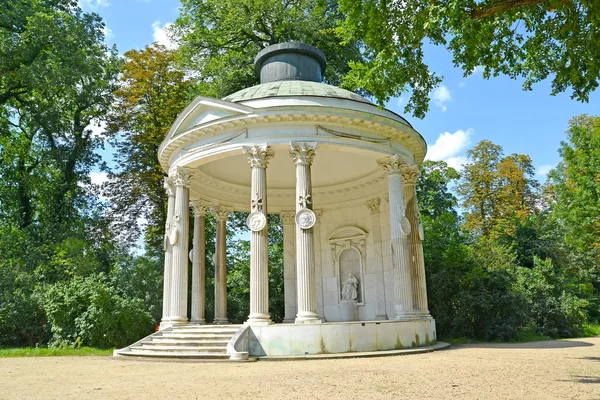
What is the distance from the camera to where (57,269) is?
26.4m

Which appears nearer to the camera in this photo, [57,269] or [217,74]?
[57,269]

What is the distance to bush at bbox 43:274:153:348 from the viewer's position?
67.1 feet

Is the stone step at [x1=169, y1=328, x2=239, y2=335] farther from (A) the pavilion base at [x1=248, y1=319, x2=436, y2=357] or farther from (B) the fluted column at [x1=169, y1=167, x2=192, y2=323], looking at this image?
(B) the fluted column at [x1=169, y1=167, x2=192, y2=323]

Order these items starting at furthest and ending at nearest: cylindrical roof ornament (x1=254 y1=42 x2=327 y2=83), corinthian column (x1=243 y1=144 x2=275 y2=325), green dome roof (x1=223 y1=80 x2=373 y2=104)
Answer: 1. cylindrical roof ornament (x1=254 y1=42 x2=327 y2=83)
2. green dome roof (x1=223 y1=80 x2=373 y2=104)
3. corinthian column (x1=243 y1=144 x2=275 y2=325)

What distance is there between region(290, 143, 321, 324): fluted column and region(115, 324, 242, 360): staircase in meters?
2.48

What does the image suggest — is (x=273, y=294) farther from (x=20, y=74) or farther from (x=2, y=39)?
(x=2, y=39)

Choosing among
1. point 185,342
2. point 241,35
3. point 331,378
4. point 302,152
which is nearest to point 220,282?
point 185,342

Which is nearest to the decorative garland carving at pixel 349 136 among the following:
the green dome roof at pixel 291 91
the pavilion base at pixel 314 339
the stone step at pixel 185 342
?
the green dome roof at pixel 291 91

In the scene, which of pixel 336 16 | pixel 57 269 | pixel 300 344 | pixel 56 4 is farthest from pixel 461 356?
pixel 56 4

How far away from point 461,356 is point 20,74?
27.7 m

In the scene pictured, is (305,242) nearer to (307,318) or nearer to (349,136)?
(307,318)

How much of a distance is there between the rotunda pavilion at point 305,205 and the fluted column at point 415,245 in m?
0.05

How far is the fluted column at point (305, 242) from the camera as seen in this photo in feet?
50.8

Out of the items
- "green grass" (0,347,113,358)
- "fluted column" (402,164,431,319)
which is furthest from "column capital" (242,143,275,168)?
"green grass" (0,347,113,358)
